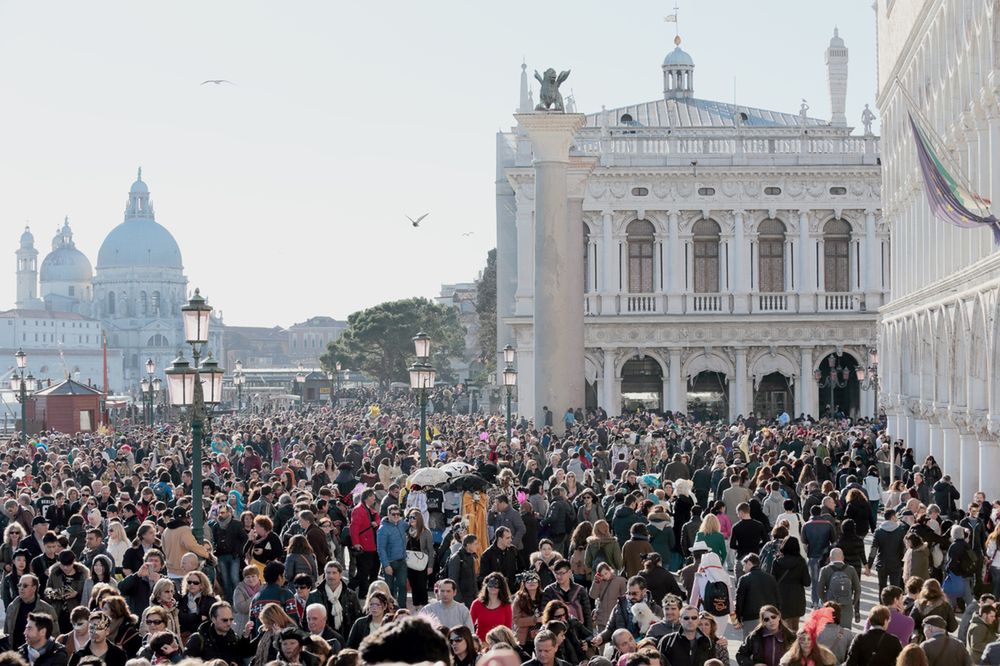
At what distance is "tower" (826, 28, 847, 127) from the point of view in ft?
208

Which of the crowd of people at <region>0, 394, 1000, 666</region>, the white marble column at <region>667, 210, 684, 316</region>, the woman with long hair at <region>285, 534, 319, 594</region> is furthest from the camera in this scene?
the white marble column at <region>667, 210, 684, 316</region>

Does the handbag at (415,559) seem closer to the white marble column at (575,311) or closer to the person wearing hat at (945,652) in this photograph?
the person wearing hat at (945,652)

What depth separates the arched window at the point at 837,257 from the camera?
58.1 metres

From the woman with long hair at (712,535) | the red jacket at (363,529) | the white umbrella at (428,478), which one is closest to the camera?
the woman with long hair at (712,535)

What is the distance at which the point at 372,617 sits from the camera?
36.3 ft

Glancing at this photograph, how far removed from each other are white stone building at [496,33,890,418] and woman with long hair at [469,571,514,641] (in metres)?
44.4

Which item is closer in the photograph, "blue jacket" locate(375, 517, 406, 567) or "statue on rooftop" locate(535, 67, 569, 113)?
"blue jacket" locate(375, 517, 406, 567)

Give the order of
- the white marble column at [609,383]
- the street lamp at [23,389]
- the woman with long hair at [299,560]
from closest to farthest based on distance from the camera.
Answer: the woman with long hair at [299,560] < the street lamp at [23,389] < the white marble column at [609,383]

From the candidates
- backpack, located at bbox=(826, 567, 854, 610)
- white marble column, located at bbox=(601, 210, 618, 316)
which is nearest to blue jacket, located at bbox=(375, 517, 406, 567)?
backpack, located at bbox=(826, 567, 854, 610)

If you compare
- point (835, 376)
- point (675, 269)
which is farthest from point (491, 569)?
point (675, 269)

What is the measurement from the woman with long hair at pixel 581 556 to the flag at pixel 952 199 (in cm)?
888

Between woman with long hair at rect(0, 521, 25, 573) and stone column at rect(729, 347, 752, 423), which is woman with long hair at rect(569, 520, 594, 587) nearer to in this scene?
woman with long hair at rect(0, 521, 25, 573)

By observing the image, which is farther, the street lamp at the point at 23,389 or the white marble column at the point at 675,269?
the white marble column at the point at 675,269

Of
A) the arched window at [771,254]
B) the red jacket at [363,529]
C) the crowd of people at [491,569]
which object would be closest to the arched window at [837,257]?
the arched window at [771,254]
